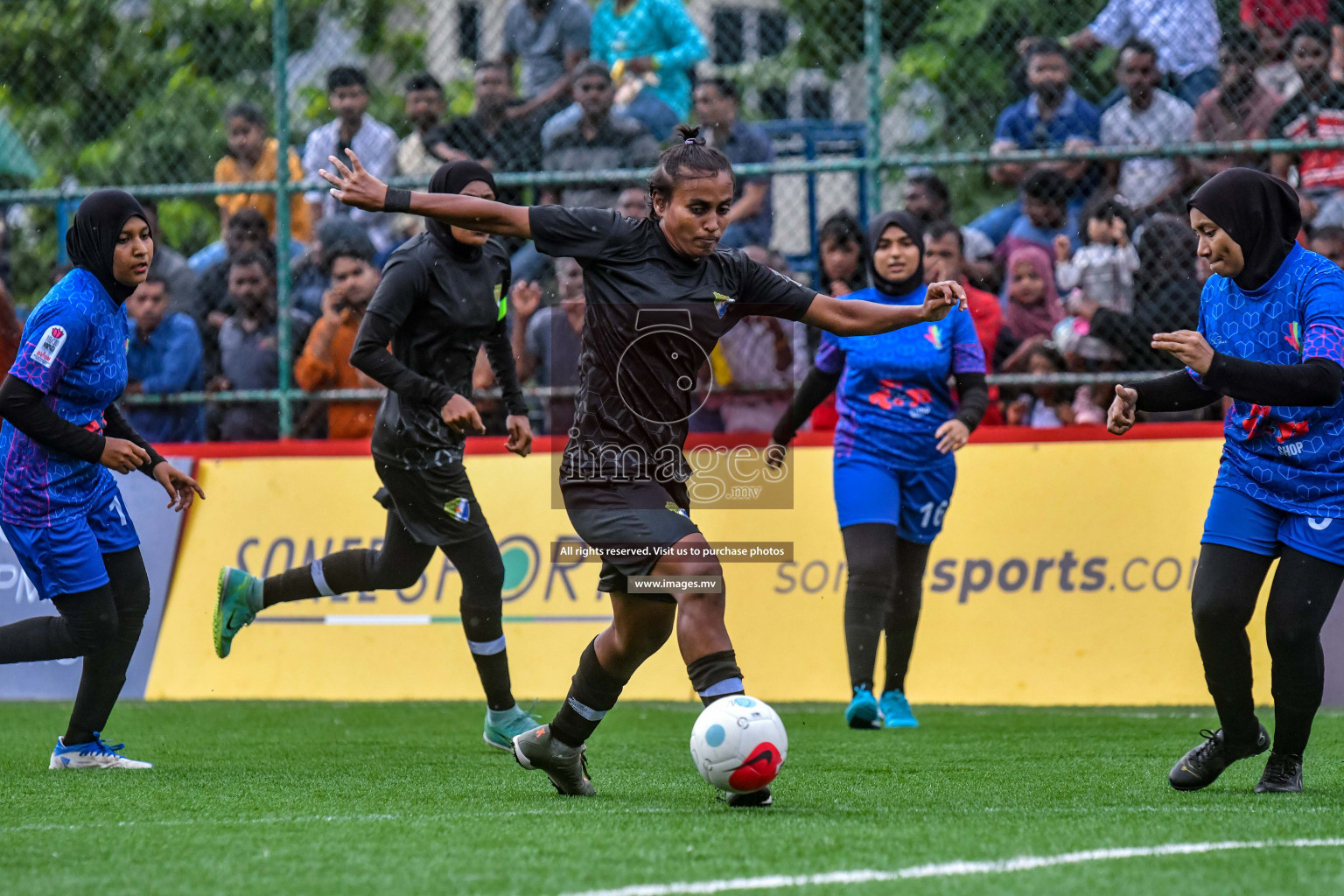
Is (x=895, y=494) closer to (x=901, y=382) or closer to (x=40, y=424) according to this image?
(x=901, y=382)

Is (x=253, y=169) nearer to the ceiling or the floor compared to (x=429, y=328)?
nearer to the ceiling

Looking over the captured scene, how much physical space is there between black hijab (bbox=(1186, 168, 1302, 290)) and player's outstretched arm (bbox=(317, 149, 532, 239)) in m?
2.13

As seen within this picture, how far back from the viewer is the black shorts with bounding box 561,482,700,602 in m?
4.90

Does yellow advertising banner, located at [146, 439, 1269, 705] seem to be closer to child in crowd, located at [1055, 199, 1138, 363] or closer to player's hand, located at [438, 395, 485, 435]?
child in crowd, located at [1055, 199, 1138, 363]

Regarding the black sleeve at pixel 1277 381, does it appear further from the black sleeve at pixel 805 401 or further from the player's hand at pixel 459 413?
the black sleeve at pixel 805 401

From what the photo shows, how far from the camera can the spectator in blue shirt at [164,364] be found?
10.3m

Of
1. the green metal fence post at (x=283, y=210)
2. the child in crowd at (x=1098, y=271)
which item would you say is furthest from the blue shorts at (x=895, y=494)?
the green metal fence post at (x=283, y=210)

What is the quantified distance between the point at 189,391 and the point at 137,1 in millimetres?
3666

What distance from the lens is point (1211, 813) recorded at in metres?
4.79

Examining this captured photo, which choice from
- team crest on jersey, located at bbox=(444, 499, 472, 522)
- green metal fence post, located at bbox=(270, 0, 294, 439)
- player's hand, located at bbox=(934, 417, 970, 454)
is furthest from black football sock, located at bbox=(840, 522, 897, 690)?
green metal fence post, located at bbox=(270, 0, 294, 439)

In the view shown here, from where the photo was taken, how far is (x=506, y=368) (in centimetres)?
724

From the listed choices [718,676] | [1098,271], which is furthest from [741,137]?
[718,676]

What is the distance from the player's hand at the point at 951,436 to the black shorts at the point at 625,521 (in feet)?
8.59

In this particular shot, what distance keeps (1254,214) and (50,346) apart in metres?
4.22
